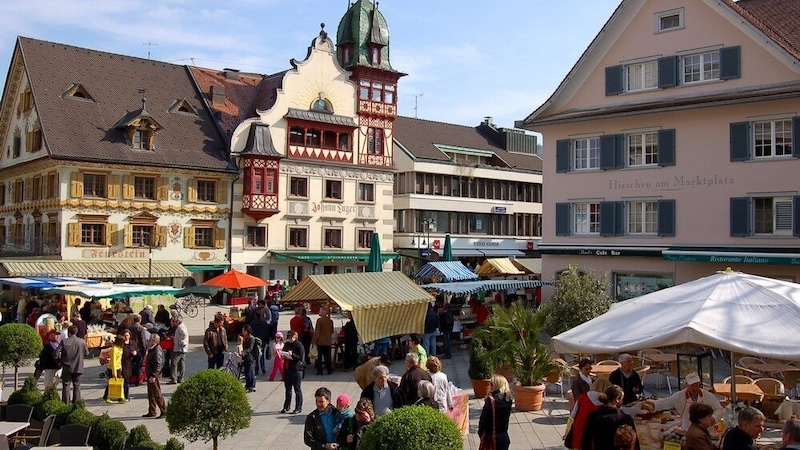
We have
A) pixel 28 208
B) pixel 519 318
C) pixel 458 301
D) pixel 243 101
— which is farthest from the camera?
pixel 243 101

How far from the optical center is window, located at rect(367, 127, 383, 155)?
4908 cm

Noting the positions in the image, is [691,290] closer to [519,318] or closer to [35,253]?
[519,318]

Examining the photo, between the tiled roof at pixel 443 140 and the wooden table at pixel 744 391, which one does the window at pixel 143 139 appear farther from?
the wooden table at pixel 744 391

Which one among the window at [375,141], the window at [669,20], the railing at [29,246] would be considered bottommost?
the railing at [29,246]

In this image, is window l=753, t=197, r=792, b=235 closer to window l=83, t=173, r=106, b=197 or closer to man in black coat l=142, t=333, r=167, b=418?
man in black coat l=142, t=333, r=167, b=418

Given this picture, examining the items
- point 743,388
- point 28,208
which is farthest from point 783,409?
point 28,208

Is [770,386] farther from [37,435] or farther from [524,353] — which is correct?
[37,435]

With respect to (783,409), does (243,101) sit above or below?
above

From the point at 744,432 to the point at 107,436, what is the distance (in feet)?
25.9

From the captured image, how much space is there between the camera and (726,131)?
83.2ft

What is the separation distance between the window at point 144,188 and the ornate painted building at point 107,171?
5 cm

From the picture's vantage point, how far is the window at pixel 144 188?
40.4 metres

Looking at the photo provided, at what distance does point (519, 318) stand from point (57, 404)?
8.27 m

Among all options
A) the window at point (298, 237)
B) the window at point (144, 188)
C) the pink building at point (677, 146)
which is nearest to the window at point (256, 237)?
the window at point (298, 237)
